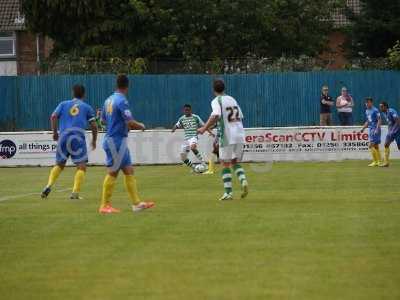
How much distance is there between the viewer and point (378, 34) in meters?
43.3

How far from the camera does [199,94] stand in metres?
35.8

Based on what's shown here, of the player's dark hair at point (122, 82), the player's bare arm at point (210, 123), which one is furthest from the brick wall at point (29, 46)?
the player's dark hair at point (122, 82)

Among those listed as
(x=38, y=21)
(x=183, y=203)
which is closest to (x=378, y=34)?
(x=38, y=21)

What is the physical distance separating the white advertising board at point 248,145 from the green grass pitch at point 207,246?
12085 mm

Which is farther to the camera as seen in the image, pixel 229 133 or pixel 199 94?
pixel 199 94

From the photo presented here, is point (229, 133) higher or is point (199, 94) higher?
point (199, 94)

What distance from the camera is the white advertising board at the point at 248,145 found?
31094mm

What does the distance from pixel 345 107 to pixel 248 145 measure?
469 centimetres

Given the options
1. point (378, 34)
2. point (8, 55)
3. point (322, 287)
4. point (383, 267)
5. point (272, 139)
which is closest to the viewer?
point (322, 287)

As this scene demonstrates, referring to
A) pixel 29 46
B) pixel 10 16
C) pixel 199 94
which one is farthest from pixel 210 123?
pixel 10 16

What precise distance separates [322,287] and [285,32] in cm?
3768

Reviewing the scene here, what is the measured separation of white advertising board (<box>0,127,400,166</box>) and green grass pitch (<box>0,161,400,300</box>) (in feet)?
39.6

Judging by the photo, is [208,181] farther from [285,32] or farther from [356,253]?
[285,32]

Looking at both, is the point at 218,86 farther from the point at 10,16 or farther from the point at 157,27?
the point at 10,16
